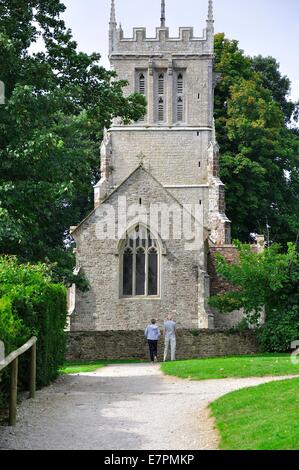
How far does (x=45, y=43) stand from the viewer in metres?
24.1

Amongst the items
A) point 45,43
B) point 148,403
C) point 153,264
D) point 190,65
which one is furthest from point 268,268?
point 190,65

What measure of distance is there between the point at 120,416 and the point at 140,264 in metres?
24.3

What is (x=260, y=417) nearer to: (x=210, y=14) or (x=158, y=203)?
(x=158, y=203)

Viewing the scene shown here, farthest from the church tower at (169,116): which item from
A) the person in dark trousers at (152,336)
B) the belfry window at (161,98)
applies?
the person in dark trousers at (152,336)

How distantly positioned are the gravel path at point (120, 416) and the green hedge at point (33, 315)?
514 millimetres

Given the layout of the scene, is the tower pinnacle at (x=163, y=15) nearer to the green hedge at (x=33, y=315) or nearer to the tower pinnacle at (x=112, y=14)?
the tower pinnacle at (x=112, y=14)

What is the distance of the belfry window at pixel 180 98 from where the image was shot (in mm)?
49594

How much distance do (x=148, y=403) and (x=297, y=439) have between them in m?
5.37

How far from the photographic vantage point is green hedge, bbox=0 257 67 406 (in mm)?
13252

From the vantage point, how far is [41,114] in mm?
20844

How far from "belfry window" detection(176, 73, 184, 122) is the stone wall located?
21674 mm

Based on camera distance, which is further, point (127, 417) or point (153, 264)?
point (153, 264)

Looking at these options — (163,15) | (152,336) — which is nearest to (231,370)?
(152,336)

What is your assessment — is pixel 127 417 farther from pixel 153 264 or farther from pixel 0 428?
pixel 153 264
